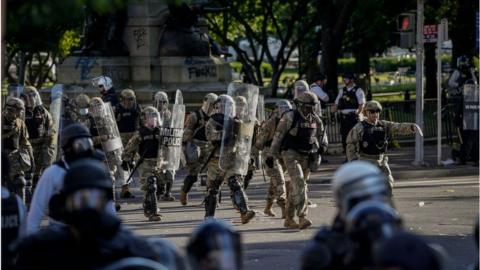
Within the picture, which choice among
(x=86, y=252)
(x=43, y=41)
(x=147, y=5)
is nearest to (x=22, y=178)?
(x=43, y=41)

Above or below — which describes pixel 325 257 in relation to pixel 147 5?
below

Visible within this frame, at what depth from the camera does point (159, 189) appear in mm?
17953

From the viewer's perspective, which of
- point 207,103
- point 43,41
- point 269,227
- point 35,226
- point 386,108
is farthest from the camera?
point 386,108

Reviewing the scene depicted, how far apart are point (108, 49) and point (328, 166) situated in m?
6.73

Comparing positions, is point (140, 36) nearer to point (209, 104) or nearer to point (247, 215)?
point (209, 104)

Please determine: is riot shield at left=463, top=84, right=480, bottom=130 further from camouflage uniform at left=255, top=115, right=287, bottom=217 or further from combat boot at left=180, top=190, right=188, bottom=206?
camouflage uniform at left=255, top=115, right=287, bottom=217

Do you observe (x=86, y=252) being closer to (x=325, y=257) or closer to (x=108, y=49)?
(x=325, y=257)

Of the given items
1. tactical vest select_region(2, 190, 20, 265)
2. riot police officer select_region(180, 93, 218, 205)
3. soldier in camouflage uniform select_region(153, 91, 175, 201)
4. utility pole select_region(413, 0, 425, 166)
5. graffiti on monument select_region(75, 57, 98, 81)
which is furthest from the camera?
graffiti on monument select_region(75, 57, 98, 81)

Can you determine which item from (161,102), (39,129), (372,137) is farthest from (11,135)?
(372,137)

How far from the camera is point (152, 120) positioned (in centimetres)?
1639

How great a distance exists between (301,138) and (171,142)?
7.76 ft

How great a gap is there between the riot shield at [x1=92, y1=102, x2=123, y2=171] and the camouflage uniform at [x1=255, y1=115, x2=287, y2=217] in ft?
7.56

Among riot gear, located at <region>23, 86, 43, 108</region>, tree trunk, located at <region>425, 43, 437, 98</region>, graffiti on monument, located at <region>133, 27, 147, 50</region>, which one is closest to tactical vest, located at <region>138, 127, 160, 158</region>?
riot gear, located at <region>23, 86, 43, 108</region>

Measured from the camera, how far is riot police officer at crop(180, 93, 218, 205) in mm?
17469
